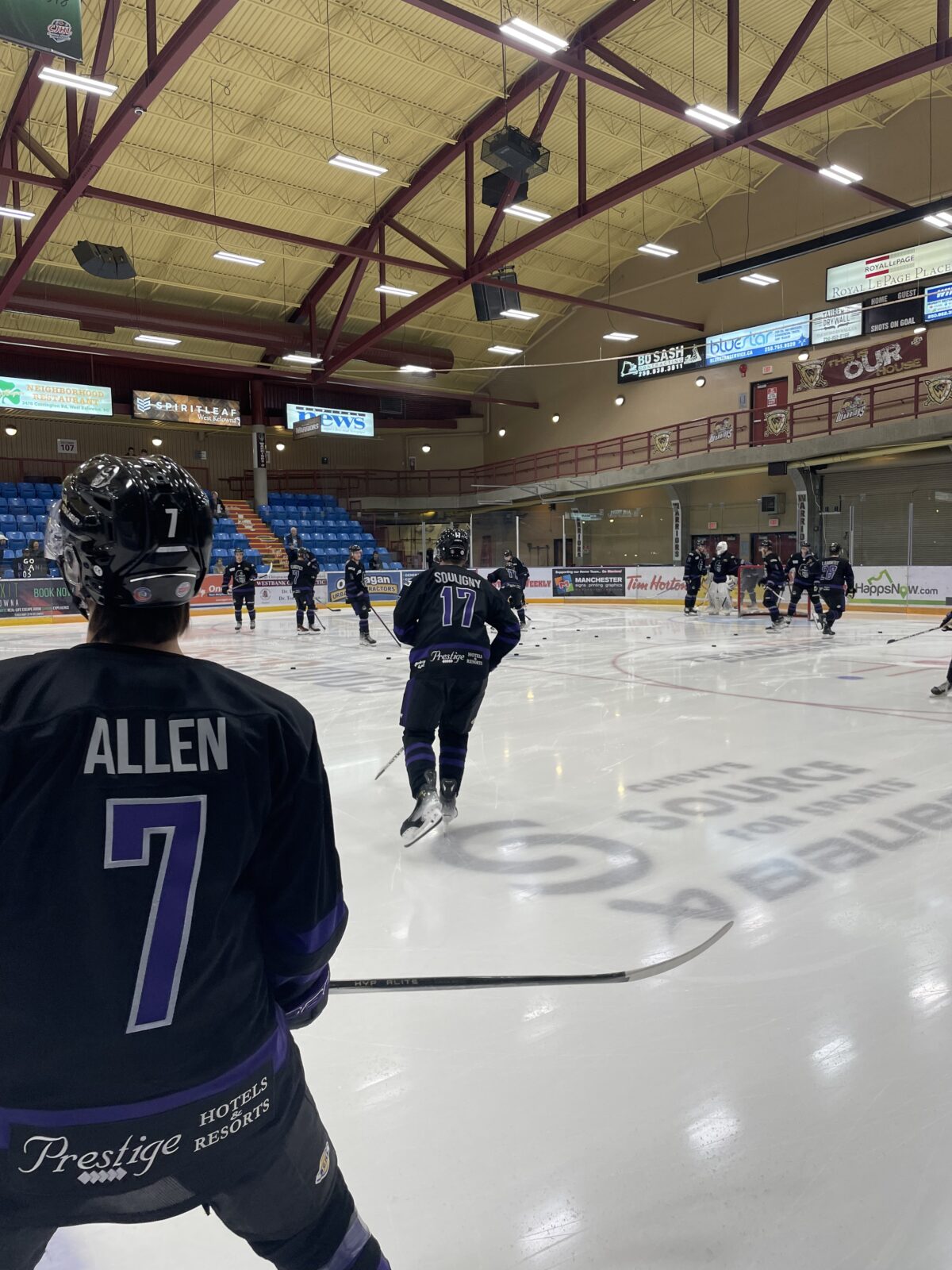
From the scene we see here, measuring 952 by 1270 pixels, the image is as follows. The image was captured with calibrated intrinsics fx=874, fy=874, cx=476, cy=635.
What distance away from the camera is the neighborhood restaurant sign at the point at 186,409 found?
79.6 feet

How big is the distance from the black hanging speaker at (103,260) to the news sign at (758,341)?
14155mm

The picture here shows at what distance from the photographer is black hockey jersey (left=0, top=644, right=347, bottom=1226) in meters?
0.91

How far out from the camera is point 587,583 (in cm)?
2330

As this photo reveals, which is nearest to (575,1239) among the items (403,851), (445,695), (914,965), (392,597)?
(914,965)

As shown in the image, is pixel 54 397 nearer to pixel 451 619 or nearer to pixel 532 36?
pixel 532 36

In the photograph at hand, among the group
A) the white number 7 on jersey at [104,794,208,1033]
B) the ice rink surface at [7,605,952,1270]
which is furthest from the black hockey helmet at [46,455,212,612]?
the ice rink surface at [7,605,952,1270]

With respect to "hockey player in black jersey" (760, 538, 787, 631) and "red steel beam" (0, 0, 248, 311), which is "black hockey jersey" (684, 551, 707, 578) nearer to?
"hockey player in black jersey" (760, 538, 787, 631)

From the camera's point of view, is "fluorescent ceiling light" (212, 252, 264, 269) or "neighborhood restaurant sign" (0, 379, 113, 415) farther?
"neighborhood restaurant sign" (0, 379, 113, 415)

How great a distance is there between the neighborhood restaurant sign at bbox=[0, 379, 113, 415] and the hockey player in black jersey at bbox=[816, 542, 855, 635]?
1889 cm

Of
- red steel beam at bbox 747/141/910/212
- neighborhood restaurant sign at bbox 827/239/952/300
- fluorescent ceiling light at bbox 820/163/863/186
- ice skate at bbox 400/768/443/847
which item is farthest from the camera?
neighborhood restaurant sign at bbox 827/239/952/300

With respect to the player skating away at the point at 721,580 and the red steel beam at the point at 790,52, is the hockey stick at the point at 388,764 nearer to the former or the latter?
the red steel beam at the point at 790,52

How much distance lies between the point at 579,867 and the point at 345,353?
22.8 metres

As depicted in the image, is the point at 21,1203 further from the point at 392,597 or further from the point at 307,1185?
the point at 392,597

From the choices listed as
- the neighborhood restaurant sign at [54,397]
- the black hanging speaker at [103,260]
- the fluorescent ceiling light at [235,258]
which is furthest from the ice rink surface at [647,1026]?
the neighborhood restaurant sign at [54,397]
